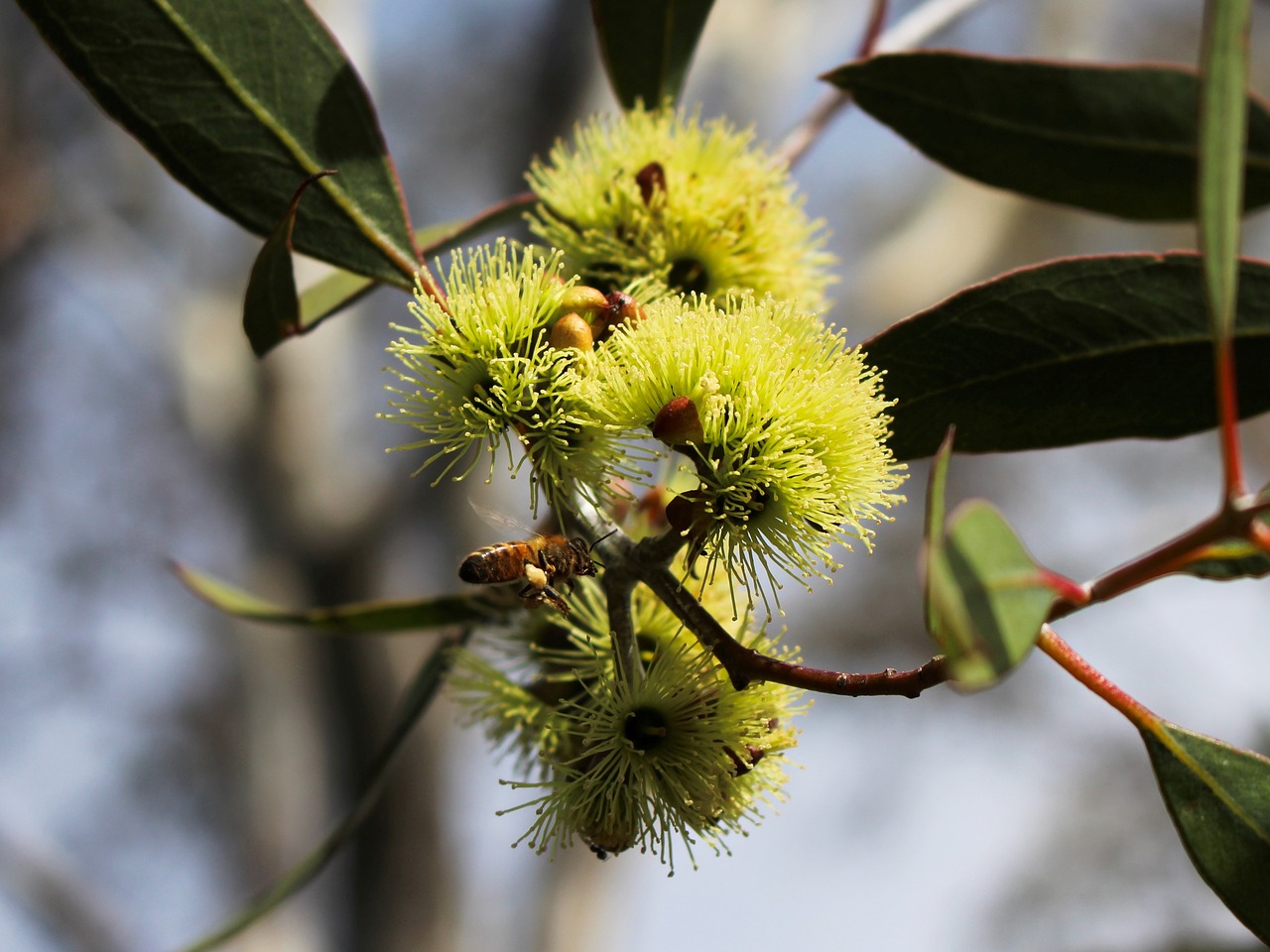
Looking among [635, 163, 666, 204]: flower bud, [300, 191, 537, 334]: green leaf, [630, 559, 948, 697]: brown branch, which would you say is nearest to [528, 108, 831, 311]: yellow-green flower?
[635, 163, 666, 204]: flower bud

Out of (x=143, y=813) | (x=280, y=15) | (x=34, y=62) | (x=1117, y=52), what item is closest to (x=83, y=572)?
(x=143, y=813)

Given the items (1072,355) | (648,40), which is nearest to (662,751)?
(1072,355)

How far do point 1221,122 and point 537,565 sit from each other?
23.8 inches

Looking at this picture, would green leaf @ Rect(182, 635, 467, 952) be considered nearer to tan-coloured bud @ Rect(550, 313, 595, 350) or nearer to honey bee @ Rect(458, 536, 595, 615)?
honey bee @ Rect(458, 536, 595, 615)

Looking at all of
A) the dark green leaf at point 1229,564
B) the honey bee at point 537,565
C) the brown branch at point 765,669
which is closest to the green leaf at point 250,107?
the honey bee at point 537,565

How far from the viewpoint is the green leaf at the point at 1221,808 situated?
2.90 feet

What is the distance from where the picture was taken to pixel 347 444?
5242mm

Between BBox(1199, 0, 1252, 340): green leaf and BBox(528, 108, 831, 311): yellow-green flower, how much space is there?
1.75 feet

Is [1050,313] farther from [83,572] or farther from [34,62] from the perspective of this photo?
[83,572]

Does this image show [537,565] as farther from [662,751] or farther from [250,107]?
[250,107]

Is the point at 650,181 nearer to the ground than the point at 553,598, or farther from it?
farther from it

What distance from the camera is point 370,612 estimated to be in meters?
1.37

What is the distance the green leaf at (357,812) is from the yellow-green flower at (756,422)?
613mm

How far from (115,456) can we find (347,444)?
120 inches
